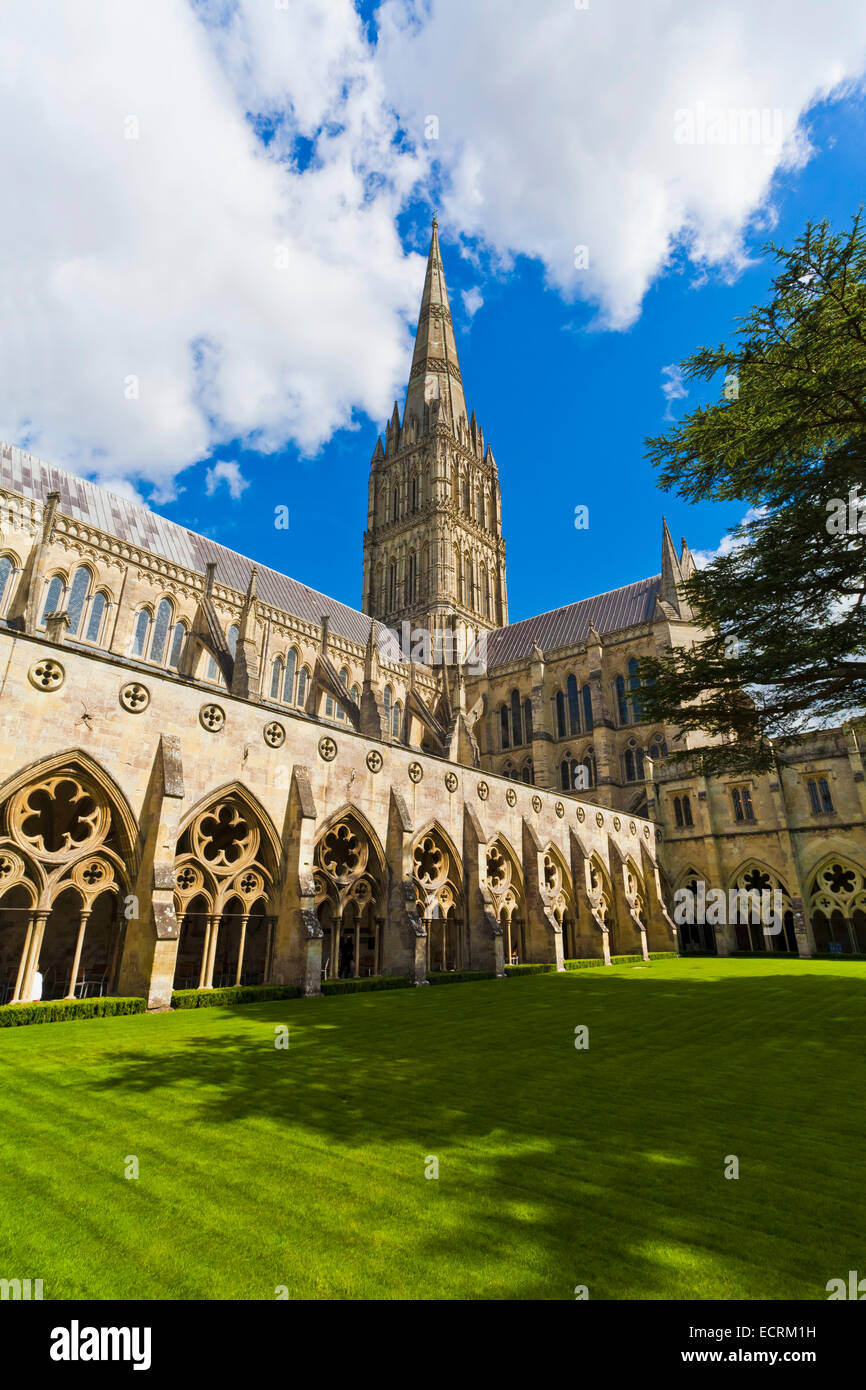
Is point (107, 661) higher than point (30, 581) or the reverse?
the reverse

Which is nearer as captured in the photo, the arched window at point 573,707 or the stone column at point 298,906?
the stone column at point 298,906

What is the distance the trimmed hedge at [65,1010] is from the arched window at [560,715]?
34535mm

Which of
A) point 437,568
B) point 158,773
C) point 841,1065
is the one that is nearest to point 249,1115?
point 841,1065

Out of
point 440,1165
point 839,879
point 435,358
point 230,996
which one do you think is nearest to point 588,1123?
point 440,1165

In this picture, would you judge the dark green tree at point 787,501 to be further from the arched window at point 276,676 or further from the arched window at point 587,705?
the arched window at point 587,705

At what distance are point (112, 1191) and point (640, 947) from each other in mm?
26990

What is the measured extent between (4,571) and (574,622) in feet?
120

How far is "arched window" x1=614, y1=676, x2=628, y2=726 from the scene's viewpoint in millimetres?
40756

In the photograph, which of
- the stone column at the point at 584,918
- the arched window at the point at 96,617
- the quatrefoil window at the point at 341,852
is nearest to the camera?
the quatrefoil window at the point at 341,852

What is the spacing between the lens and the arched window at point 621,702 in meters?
40.8

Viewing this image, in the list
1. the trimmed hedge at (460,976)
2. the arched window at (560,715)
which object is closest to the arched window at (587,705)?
the arched window at (560,715)

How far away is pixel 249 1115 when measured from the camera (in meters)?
5.56
